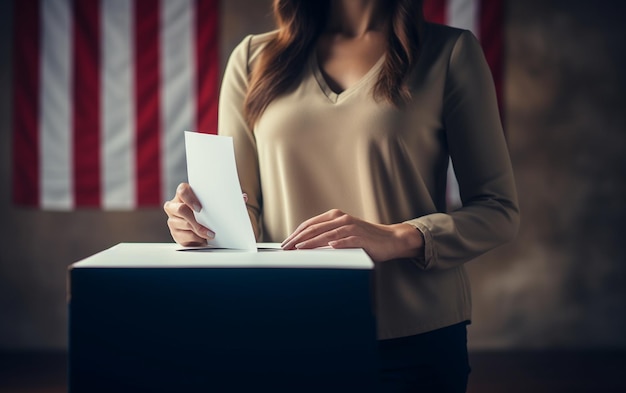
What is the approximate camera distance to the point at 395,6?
107cm

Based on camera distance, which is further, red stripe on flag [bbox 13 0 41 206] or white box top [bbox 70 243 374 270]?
red stripe on flag [bbox 13 0 41 206]

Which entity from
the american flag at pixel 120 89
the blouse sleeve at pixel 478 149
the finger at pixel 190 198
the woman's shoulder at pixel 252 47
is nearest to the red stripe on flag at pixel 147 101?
the american flag at pixel 120 89

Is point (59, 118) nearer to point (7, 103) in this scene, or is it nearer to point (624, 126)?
point (7, 103)

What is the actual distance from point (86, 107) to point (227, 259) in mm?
3152

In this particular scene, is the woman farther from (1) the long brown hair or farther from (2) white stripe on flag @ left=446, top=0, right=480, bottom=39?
(2) white stripe on flag @ left=446, top=0, right=480, bottom=39

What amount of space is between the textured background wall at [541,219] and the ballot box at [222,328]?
3.10 m

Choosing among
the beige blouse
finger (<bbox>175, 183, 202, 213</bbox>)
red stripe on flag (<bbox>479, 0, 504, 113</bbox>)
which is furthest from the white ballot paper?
red stripe on flag (<bbox>479, 0, 504, 113</bbox>)

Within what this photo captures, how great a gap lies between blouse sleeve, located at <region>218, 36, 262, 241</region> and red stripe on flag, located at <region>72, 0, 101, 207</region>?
257 cm

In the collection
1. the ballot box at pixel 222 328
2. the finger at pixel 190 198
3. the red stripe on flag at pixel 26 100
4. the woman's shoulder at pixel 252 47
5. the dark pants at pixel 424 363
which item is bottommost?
the dark pants at pixel 424 363

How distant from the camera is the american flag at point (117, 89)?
11.5 feet

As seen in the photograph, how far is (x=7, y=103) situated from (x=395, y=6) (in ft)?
10.2

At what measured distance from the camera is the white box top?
583 millimetres

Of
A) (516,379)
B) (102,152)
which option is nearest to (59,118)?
(102,152)

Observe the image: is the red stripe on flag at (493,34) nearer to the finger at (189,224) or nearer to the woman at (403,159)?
the woman at (403,159)
